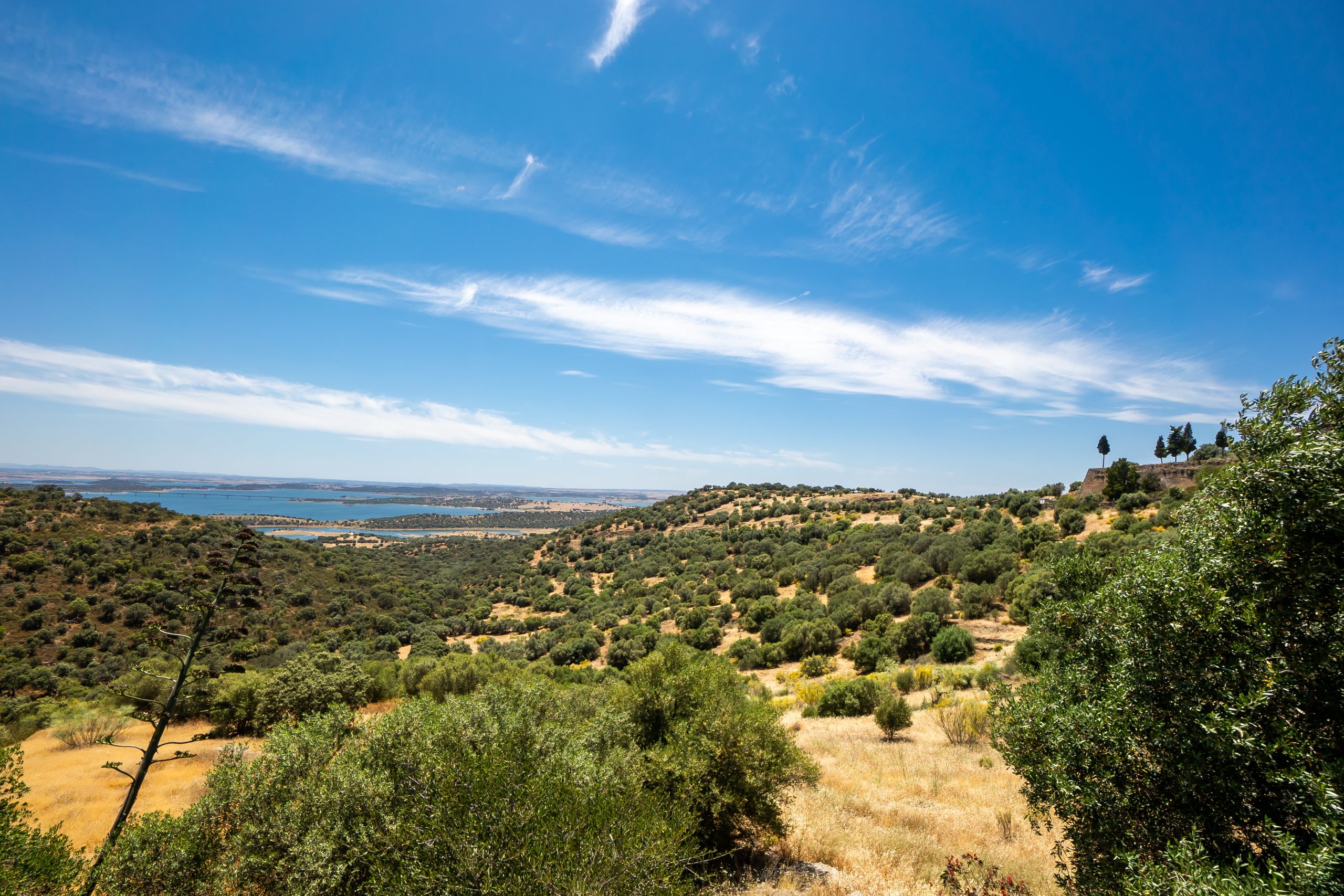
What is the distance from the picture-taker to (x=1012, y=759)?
8547 millimetres

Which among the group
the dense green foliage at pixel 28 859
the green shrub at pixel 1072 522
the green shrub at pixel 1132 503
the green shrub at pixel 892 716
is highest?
the green shrub at pixel 1132 503

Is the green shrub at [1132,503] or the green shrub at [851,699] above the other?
the green shrub at [1132,503]

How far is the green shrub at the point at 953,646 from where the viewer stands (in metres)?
26.5

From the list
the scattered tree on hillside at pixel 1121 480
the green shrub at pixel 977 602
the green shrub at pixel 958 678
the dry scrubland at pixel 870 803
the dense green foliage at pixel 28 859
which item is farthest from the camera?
the scattered tree on hillside at pixel 1121 480

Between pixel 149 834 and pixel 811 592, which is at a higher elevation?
pixel 149 834

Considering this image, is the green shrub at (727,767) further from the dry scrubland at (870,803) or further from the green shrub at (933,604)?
the green shrub at (933,604)

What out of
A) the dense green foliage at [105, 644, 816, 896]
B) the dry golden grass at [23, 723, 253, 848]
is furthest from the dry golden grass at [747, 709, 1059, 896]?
the dry golden grass at [23, 723, 253, 848]

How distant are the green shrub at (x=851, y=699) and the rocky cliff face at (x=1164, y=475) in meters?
42.4

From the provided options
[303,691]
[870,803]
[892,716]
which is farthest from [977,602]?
[303,691]

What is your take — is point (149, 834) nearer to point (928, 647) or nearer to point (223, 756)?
point (223, 756)

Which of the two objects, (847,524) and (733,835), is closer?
(733,835)

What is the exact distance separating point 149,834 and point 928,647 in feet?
105

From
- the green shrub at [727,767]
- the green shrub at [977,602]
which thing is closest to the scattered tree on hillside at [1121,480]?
the green shrub at [977,602]

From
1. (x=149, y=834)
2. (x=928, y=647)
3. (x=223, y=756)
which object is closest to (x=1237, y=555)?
(x=149, y=834)
